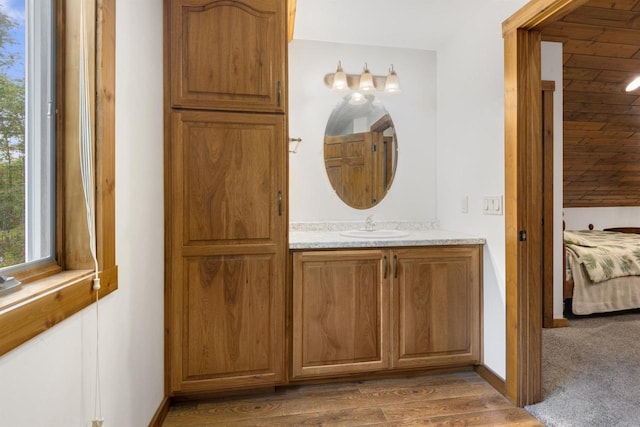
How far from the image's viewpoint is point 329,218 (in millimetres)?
2639

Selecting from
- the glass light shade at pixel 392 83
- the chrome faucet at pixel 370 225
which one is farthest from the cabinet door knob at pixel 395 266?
the glass light shade at pixel 392 83

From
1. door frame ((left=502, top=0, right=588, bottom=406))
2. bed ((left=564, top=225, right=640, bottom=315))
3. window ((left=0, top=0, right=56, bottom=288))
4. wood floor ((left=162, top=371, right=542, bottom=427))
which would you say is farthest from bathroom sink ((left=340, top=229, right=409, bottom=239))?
bed ((left=564, top=225, right=640, bottom=315))

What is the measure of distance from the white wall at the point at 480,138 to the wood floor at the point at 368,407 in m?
0.24

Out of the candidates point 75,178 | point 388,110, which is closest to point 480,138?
point 388,110

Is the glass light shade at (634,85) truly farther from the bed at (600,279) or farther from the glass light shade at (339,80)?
the glass light shade at (339,80)

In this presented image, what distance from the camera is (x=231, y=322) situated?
1.86 meters

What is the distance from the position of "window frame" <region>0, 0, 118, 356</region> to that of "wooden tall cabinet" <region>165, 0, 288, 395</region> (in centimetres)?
62

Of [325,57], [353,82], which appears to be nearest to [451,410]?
[353,82]

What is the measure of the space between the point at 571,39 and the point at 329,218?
2479 mm

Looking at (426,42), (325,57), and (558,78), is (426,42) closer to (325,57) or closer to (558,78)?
(325,57)

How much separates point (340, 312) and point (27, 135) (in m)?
1.61

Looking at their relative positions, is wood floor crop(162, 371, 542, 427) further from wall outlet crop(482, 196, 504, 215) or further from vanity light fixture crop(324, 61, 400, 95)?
vanity light fixture crop(324, 61, 400, 95)

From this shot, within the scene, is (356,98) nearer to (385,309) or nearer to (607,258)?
(385,309)

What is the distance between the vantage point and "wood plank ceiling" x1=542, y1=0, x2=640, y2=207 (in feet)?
8.62
